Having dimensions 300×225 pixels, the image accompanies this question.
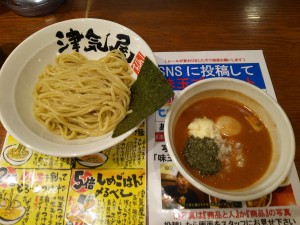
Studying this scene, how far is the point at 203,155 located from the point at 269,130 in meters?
0.38

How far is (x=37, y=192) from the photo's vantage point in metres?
1.33

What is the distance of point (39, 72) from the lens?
1.66 meters

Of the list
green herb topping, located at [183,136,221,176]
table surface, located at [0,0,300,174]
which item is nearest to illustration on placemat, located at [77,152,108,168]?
green herb topping, located at [183,136,221,176]

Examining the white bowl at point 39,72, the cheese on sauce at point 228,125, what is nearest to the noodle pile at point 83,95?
the white bowl at point 39,72

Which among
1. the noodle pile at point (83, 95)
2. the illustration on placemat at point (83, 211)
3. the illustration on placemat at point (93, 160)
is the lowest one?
the illustration on placemat at point (83, 211)

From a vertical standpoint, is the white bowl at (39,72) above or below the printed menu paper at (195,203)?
above

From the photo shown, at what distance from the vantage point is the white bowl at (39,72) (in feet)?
4.09

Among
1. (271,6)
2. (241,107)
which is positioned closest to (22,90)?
(241,107)

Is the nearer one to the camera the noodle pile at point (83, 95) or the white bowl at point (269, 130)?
the white bowl at point (269, 130)

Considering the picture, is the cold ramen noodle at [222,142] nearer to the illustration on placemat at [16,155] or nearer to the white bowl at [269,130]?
the white bowl at [269,130]

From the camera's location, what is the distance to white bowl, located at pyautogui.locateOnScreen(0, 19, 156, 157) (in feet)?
4.09

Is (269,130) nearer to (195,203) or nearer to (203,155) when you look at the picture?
(203,155)

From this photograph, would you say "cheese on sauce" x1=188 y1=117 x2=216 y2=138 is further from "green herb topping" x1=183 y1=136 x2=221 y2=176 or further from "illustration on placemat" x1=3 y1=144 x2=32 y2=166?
"illustration on placemat" x1=3 y1=144 x2=32 y2=166

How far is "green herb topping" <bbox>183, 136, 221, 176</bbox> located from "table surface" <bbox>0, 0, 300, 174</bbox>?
81cm
